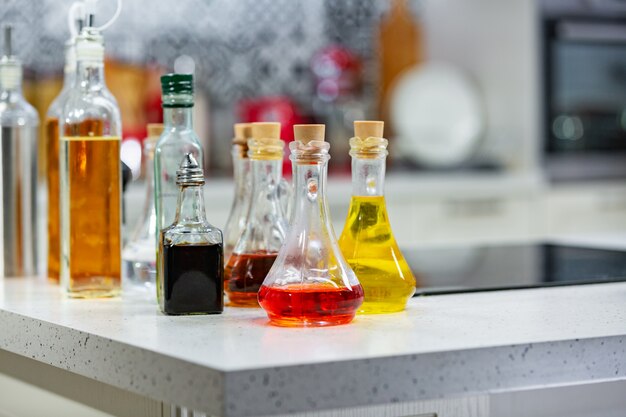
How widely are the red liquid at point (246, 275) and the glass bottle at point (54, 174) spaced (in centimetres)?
35

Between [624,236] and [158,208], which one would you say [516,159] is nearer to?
[624,236]

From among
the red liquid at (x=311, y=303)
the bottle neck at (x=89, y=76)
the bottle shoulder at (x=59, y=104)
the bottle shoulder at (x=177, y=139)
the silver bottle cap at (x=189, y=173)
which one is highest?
the bottle neck at (x=89, y=76)

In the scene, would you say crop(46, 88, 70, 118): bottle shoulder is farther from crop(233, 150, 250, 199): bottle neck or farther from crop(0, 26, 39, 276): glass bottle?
crop(233, 150, 250, 199): bottle neck

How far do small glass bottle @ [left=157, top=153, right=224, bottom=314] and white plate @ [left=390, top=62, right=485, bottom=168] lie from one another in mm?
2856

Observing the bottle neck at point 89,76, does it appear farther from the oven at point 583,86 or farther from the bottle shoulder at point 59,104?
the oven at point 583,86

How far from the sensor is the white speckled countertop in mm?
762

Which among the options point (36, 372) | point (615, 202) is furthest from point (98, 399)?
point (615, 202)

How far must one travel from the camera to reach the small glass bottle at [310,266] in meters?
0.94

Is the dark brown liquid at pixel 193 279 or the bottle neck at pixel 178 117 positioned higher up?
the bottle neck at pixel 178 117

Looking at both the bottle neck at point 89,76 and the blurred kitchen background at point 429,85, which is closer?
the bottle neck at point 89,76

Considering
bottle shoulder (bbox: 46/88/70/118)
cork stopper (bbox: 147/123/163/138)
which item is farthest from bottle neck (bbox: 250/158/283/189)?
bottle shoulder (bbox: 46/88/70/118)

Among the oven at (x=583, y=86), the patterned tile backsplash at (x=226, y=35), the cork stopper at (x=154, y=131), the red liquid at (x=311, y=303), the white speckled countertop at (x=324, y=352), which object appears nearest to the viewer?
the white speckled countertop at (x=324, y=352)

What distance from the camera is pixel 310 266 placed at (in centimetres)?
96

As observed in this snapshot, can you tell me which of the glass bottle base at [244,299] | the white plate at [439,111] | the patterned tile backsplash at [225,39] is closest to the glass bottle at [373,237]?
the glass bottle base at [244,299]
